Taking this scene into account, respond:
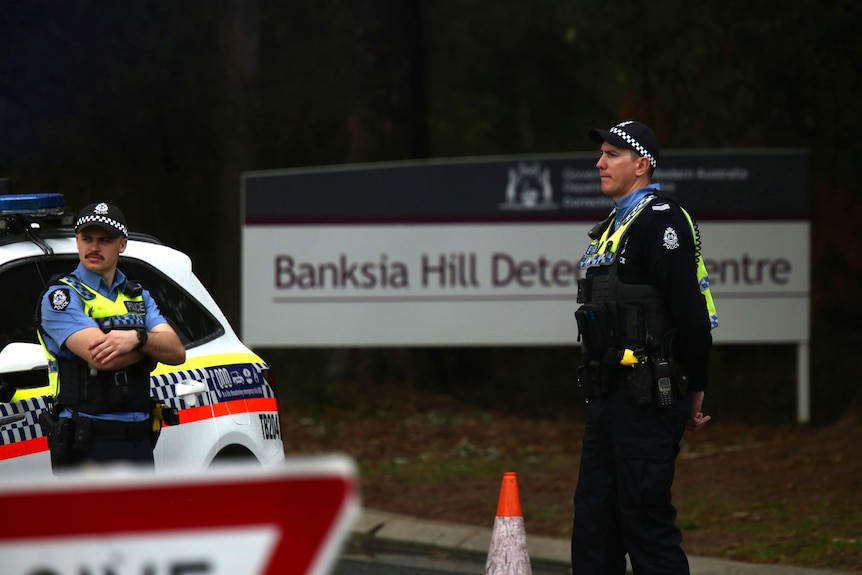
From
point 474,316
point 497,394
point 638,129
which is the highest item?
point 638,129

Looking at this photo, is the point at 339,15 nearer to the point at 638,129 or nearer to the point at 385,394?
the point at 385,394

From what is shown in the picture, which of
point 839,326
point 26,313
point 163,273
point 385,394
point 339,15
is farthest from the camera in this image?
point 339,15

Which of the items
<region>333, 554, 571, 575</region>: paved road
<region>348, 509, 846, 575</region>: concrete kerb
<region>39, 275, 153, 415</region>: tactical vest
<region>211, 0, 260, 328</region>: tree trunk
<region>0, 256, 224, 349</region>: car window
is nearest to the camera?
<region>39, 275, 153, 415</region>: tactical vest

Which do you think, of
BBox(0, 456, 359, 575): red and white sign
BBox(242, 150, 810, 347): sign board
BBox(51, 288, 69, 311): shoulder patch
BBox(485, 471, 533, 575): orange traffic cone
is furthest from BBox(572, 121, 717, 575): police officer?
BBox(242, 150, 810, 347): sign board

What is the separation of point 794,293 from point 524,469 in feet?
12.9

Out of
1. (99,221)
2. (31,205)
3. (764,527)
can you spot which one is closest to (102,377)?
(99,221)

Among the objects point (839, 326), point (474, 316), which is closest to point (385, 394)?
point (474, 316)

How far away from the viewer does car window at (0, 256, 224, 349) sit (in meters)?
5.94

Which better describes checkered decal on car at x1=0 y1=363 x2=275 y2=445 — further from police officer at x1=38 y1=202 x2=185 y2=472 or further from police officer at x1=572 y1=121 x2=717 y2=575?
police officer at x1=572 y1=121 x2=717 y2=575

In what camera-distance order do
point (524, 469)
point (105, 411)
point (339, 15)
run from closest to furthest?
point (105, 411) < point (524, 469) < point (339, 15)

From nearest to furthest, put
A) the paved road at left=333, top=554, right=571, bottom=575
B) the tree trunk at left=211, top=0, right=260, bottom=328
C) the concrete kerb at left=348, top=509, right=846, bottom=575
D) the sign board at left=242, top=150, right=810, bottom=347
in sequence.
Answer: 1. the concrete kerb at left=348, top=509, right=846, bottom=575
2. the paved road at left=333, top=554, right=571, bottom=575
3. the sign board at left=242, top=150, right=810, bottom=347
4. the tree trunk at left=211, top=0, right=260, bottom=328

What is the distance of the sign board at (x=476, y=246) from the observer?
13.8m

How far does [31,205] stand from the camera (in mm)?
5992

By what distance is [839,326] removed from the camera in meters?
16.0
